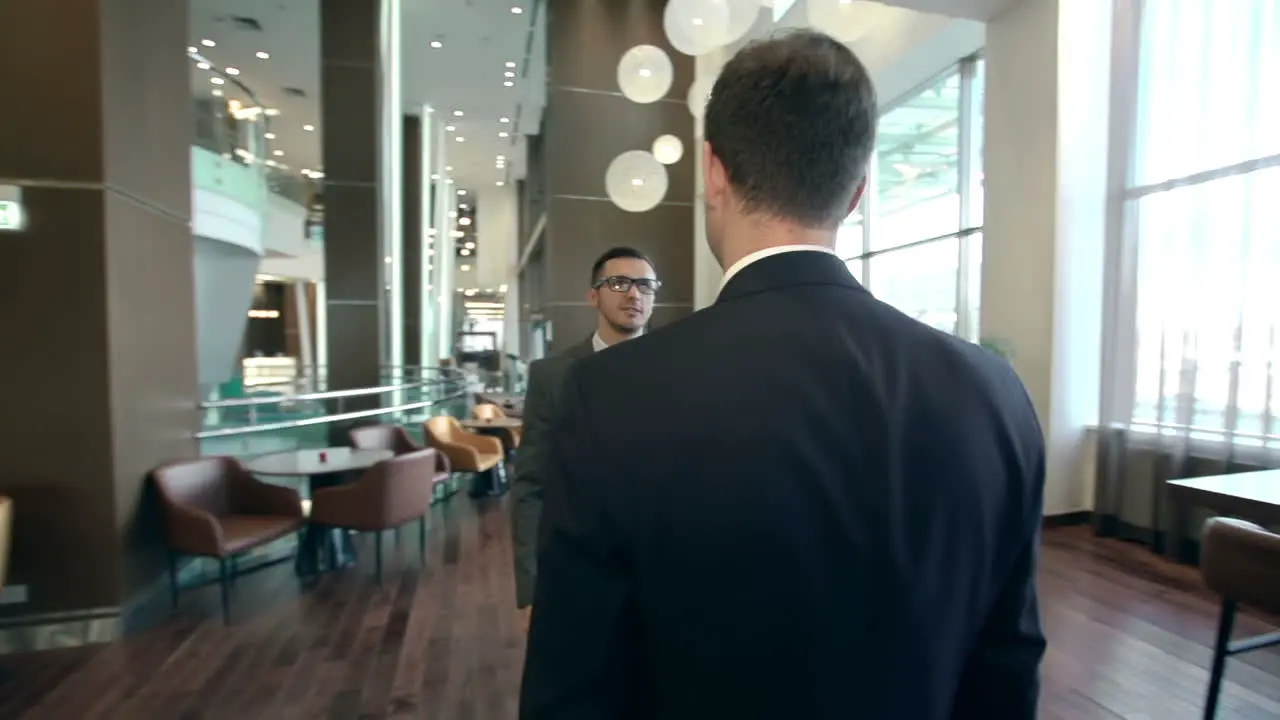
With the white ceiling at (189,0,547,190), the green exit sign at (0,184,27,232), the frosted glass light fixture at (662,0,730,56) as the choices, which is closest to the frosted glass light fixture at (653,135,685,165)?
the frosted glass light fixture at (662,0,730,56)

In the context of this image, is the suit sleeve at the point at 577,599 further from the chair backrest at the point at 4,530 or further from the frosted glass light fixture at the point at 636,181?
the frosted glass light fixture at the point at 636,181

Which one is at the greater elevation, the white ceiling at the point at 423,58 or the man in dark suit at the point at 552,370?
the white ceiling at the point at 423,58

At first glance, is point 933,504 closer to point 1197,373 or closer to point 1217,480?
point 1217,480

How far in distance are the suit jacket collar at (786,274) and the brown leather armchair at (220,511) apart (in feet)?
12.4

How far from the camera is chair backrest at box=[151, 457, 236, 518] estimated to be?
3.63m

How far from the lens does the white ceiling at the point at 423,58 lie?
34.0 feet

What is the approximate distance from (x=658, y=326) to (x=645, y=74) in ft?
16.3

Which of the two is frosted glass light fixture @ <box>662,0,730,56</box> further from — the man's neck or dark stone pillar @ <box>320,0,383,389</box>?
dark stone pillar @ <box>320,0,383,389</box>

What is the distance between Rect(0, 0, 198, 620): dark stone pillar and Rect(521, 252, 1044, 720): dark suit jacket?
3.71 m

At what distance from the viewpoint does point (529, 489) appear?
186 cm

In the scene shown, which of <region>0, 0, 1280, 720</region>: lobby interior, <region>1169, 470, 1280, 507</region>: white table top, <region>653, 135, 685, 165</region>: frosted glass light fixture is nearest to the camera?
<region>1169, 470, 1280, 507</region>: white table top

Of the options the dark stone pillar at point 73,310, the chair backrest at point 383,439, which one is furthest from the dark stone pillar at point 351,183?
the dark stone pillar at point 73,310

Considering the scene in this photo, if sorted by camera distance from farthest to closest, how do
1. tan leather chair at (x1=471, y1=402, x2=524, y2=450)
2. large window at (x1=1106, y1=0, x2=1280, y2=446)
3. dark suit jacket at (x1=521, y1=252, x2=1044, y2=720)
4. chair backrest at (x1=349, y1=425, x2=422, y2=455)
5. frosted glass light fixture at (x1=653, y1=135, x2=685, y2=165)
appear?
frosted glass light fixture at (x1=653, y1=135, x2=685, y2=165) → tan leather chair at (x1=471, y1=402, x2=524, y2=450) → chair backrest at (x1=349, y1=425, x2=422, y2=455) → large window at (x1=1106, y1=0, x2=1280, y2=446) → dark suit jacket at (x1=521, y1=252, x2=1044, y2=720)

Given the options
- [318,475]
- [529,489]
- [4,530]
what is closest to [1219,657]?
[529,489]
